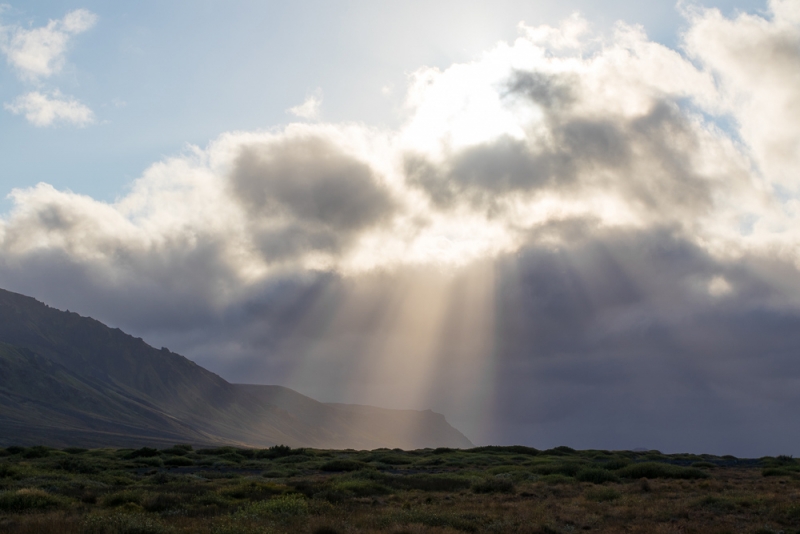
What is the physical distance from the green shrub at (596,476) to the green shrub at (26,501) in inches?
1228

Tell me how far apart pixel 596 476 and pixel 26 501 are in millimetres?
33090

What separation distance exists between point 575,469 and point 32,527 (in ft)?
118

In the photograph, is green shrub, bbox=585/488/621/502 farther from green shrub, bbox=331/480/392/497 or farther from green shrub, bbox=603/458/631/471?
green shrub, bbox=603/458/631/471

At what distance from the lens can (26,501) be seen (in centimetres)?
2322

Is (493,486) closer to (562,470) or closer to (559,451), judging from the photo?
(562,470)

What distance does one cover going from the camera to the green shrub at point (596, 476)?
127 ft

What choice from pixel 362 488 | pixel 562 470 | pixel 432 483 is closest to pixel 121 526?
pixel 362 488

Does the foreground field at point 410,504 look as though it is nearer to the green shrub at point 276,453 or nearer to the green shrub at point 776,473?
the green shrub at point 776,473

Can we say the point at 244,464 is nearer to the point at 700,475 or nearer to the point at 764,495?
the point at 700,475

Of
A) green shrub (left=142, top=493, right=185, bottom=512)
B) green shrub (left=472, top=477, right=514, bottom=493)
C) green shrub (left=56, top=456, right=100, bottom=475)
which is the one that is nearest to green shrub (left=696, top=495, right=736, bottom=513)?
green shrub (left=472, top=477, right=514, bottom=493)

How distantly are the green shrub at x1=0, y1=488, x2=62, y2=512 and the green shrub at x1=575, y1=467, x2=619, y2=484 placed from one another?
31.2 meters

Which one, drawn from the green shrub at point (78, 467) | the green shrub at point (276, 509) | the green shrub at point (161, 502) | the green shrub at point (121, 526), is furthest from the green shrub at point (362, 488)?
the green shrub at point (78, 467)

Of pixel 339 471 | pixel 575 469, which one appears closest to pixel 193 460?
pixel 339 471

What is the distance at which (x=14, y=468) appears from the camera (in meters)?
36.0
